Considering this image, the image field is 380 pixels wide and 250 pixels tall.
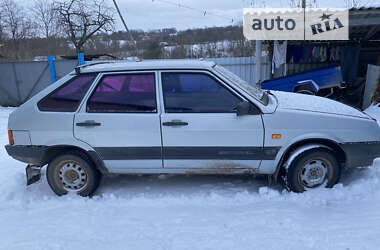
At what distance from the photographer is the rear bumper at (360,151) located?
3362 millimetres

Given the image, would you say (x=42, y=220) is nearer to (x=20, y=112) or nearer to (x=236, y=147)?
(x=20, y=112)

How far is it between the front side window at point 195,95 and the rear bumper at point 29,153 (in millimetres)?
1784

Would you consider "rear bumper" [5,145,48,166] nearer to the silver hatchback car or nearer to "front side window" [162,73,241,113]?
the silver hatchback car

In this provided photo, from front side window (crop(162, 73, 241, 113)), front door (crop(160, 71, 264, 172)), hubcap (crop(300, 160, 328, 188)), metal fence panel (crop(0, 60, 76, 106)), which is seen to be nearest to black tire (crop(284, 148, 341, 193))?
hubcap (crop(300, 160, 328, 188))

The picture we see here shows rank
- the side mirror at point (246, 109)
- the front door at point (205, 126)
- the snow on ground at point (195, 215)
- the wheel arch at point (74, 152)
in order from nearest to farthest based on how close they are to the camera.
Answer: the snow on ground at point (195, 215) < the side mirror at point (246, 109) < the front door at point (205, 126) < the wheel arch at point (74, 152)

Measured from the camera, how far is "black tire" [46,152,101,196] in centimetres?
360

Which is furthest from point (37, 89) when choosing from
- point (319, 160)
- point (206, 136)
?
point (319, 160)

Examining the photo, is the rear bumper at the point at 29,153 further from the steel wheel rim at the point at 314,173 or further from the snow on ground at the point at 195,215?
the steel wheel rim at the point at 314,173

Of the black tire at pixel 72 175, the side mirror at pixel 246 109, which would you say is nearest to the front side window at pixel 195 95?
the side mirror at pixel 246 109

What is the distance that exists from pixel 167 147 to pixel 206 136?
20.5 inches

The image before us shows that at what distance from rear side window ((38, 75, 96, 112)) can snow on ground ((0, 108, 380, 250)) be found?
4.00 feet

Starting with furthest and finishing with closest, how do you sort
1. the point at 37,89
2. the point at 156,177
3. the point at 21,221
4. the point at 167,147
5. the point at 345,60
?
the point at 37,89, the point at 345,60, the point at 156,177, the point at 167,147, the point at 21,221

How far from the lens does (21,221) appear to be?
319 centimetres

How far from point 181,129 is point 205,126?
0.30 m
